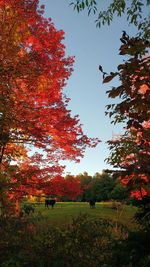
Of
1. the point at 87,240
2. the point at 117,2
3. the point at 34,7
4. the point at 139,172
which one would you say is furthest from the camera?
the point at 34,7

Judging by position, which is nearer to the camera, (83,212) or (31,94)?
(31,94)

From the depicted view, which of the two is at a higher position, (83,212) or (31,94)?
(31,94)

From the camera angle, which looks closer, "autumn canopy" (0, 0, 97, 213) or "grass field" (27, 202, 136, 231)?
"autumn canopy" (0, 0, 97, 213)

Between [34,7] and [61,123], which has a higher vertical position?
[34,7]

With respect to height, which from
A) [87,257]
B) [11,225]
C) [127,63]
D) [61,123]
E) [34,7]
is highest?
[34,7]

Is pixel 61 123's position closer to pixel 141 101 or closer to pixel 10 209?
pixel 10 209

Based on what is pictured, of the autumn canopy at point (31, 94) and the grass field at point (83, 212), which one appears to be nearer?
the autumn canopy at point (31, 94)

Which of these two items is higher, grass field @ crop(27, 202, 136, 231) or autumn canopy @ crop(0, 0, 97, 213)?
autumn canopy @ crop(0, 0, 97, 213)

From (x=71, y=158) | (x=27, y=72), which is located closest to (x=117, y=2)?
(x=27, y=72)

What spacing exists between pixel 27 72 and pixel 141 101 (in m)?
7.28

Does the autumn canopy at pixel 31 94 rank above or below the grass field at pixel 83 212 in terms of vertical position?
above

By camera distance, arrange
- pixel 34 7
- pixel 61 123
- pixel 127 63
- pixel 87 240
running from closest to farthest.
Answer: pixel 127 63 < pixel 87 240 < pixel 34 7 < pixel 61 123

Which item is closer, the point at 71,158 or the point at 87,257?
the point at 87,257

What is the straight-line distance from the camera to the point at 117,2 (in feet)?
24.3
